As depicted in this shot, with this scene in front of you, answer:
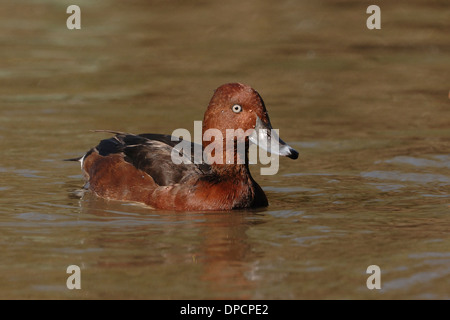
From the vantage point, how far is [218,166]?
29.5 feet

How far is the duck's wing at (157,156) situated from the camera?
29.8ft

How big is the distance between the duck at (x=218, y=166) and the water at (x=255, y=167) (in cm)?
17

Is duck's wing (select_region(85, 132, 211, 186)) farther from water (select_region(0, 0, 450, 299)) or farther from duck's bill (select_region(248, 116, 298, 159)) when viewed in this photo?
duck's bill (select_region(248, 116, 298, 159))

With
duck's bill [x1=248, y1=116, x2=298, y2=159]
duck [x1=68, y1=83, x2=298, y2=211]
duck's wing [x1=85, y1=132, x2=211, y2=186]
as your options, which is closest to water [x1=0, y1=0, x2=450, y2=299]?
duck [x1=68, y1=83, x2=298, y2=211]

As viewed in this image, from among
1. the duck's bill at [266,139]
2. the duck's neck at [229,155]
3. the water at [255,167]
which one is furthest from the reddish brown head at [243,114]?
the water at [255,167]

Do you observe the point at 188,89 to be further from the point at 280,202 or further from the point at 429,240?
the point at 429,240

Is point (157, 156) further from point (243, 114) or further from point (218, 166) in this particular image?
point (243, 114)

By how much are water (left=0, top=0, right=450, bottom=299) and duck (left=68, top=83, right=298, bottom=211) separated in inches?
6.6

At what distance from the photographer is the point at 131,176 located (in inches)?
372

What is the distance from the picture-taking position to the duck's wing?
9.09 metres

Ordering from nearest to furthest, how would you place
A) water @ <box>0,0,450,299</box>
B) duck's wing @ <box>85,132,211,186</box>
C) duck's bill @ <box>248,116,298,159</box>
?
water @ <box>0,0,450,299</box> < duck's bill @ <box>248,116,298,159</box> < duck's wing @ <box>85,132,211,186</box>

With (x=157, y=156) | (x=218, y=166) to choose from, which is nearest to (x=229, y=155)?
(x=218, y=166)

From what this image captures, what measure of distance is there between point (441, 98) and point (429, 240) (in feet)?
22.4
